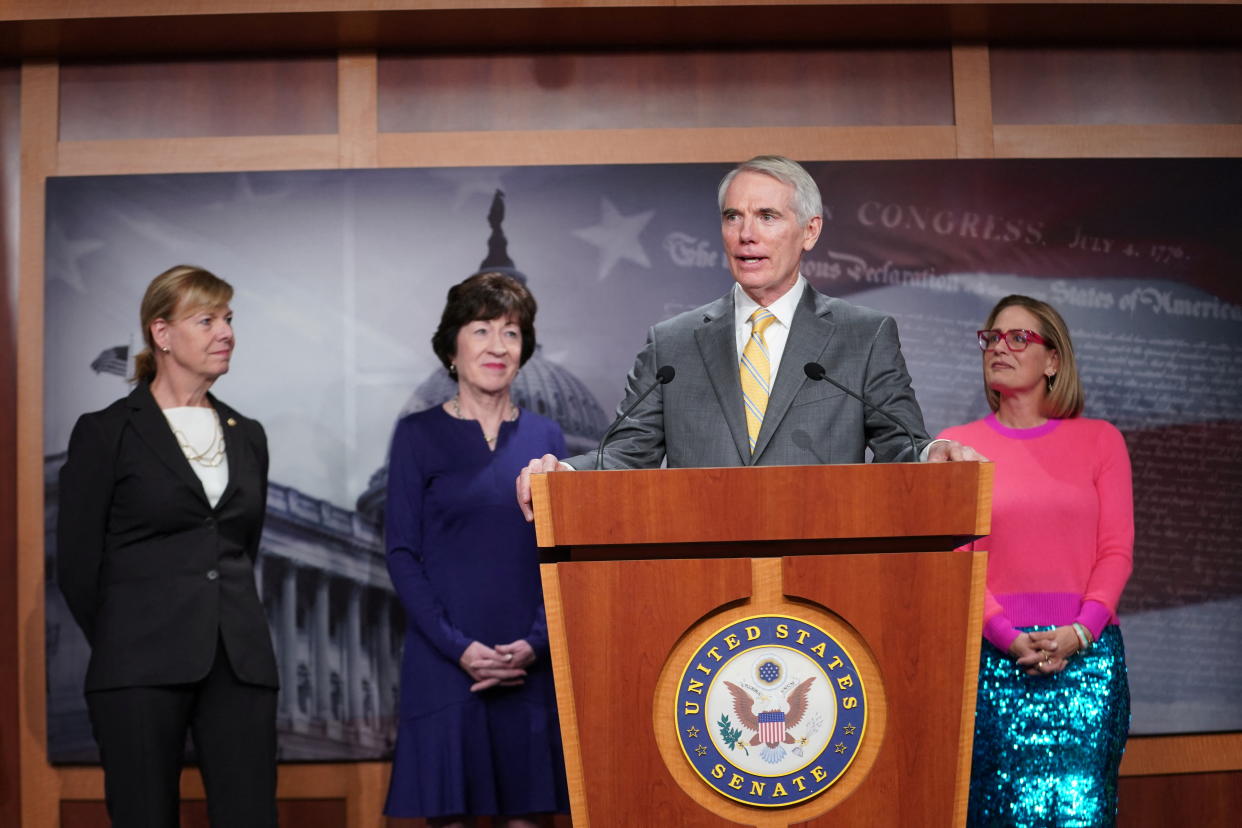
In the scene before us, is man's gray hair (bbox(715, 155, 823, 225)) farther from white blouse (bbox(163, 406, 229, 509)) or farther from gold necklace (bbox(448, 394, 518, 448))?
white blouse (bbox(163, 406, 229, 509))

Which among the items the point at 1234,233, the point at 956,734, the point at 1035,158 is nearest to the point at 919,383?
the point at 1035,158

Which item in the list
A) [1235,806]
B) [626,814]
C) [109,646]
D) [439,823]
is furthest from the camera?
[1235,806]

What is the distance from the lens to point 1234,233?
4.14 metres

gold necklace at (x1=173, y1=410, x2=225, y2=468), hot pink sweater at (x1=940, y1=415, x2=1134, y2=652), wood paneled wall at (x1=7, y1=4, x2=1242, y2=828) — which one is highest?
wood paneled wall at (x1=7, y1=4, x2=1242, y2=828)

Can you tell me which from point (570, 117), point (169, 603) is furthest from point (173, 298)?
point (570, 117)

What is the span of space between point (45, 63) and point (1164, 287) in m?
3.89

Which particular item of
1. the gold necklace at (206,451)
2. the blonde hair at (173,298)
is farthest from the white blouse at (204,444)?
the blonde hair at (173,298)

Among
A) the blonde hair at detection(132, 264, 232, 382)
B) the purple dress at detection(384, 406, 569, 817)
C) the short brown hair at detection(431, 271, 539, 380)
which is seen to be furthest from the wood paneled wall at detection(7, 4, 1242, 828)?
the purple dress at detection(384, 406, 569, 817)

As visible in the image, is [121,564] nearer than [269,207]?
Yes

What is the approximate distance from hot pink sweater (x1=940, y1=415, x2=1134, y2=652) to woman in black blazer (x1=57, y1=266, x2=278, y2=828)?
6.06 ft

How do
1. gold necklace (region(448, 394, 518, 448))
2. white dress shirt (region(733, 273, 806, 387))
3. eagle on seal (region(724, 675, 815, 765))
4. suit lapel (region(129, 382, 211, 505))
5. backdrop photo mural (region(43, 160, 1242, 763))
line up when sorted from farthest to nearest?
backdrop photo mural (region(43, 160, 1242, 763)) < gold necklace (region(448, 394, 518, 448)) < suit lapel (region(129, 382, 211, 505)) < white dress shirt (region(733, 273, 806, 387)) < eagle on seal (region(724, 675, 815, 765))

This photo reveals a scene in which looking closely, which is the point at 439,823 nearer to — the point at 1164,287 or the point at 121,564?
the point at 121,564

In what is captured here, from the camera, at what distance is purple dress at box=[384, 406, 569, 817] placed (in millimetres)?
3133

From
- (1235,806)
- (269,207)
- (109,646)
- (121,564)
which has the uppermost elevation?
(269,207)
